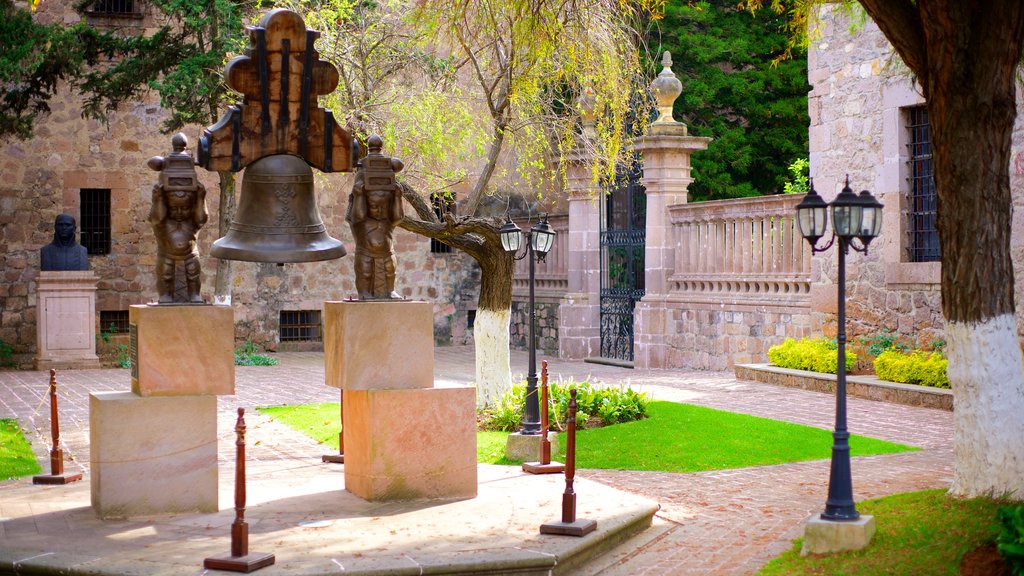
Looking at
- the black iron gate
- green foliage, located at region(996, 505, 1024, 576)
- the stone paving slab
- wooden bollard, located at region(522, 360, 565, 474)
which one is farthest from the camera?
the black iron gate

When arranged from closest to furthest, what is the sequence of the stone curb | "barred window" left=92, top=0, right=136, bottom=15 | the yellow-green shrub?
the stone curb → the yellow-green shrub → "barred window" left=92, top=0, right=136, bottom=15

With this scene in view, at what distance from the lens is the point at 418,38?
13570 mm

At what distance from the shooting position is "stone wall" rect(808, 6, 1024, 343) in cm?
1537

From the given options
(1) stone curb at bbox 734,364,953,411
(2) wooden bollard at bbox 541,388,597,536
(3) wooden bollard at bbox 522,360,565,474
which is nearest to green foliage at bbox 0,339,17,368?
(1) stone curb at bbox 734,364,953,411

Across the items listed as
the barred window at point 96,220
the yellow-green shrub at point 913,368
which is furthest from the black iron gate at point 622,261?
the barred window at point 96,220

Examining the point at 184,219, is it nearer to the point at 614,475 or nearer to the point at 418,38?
the point at 614,475

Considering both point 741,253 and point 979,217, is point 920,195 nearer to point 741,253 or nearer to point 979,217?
point 741,253

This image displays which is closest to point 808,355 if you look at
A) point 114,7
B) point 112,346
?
point 112,346

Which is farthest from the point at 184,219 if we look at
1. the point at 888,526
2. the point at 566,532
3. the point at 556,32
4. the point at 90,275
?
the point at 90,275

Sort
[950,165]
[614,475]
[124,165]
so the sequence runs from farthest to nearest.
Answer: [124,165]
[614,475]
[950,165]

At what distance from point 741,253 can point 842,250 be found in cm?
1104

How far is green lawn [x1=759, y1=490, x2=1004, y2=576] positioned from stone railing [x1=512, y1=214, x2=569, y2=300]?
15.8m

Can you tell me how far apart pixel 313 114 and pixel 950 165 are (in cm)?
443

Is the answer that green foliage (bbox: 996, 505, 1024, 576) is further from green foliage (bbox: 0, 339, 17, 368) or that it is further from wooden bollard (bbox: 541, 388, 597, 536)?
green foliage (bbox: 0, 339, 17, 368)
